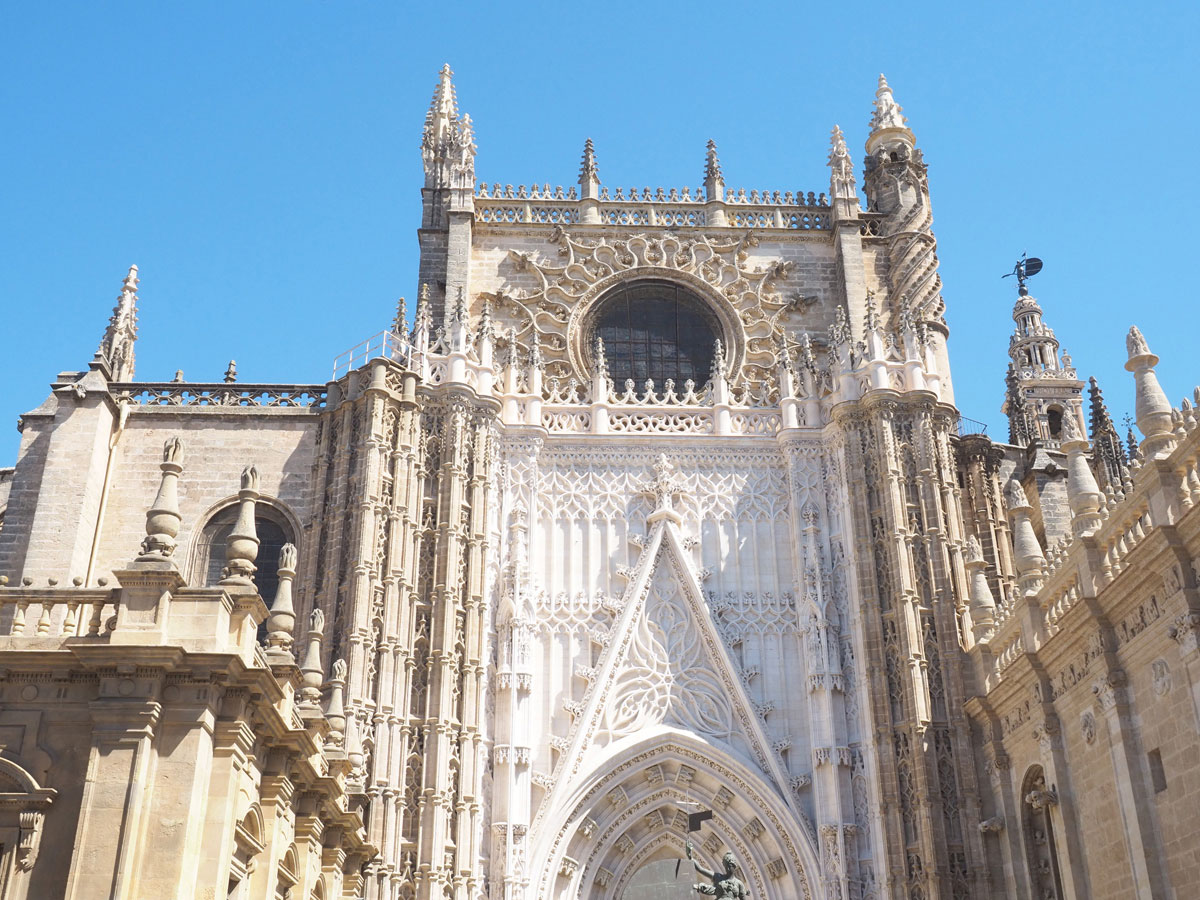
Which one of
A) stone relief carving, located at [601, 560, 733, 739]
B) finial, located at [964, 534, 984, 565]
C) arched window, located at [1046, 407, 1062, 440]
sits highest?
arched window, located at [1046, 407, 1062, 440]

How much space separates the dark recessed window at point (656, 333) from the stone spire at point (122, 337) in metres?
9.92

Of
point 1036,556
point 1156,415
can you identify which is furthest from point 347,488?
point 1156,415

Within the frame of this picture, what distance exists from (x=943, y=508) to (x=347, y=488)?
36.7 ft

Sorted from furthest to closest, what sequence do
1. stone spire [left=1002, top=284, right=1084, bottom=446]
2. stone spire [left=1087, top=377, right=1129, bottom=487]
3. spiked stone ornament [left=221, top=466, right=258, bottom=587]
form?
1. stone spire [left=1002, top=284, right=1084, bottom=446]
2. stone spire [left=1087, top=377, right=1129, bottom=487]
3. spiked stone ornament [left=221, top=466, right=258, bottom=587]

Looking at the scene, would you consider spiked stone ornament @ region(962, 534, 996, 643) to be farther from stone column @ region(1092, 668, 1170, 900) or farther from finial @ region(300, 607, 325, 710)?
finial @ region(300, 607, 325, 710)

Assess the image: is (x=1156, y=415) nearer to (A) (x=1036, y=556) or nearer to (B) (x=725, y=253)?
(A) (x=1036, y=556)

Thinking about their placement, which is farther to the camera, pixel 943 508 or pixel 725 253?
pixel 725 253

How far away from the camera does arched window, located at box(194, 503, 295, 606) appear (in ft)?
79.7

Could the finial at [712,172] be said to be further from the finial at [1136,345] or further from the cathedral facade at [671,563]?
the finial at [1136,345]

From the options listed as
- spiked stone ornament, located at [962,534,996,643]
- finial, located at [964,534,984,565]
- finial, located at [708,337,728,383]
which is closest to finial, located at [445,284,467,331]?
finial, located at [708,337,728,383]

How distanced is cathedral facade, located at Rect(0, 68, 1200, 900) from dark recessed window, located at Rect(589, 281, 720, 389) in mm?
92

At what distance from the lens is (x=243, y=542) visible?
14.0m

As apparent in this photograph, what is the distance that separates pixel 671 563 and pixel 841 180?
10.3m

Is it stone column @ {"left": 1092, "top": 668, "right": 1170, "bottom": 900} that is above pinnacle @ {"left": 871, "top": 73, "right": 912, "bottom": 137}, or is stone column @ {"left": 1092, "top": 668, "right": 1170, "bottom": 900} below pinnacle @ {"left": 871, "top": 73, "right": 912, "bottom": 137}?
Result: below
